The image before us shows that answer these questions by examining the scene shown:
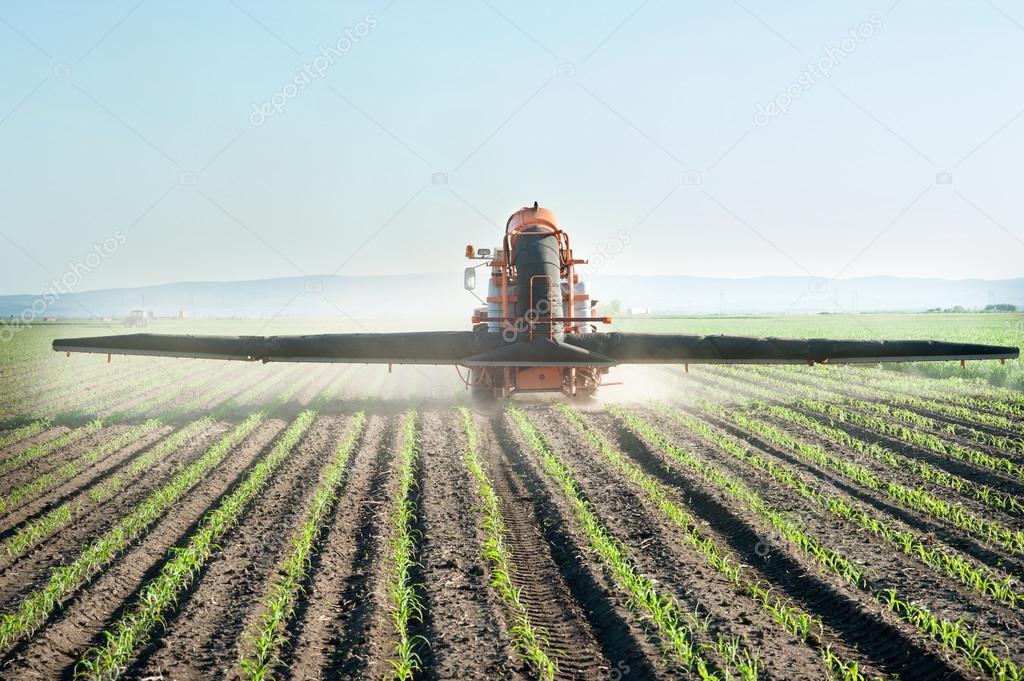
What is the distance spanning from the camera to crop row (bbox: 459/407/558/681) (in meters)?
4.28

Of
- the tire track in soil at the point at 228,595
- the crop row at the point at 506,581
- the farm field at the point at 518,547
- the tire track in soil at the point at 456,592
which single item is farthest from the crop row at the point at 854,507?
the tire track in soil at the point at 228,595

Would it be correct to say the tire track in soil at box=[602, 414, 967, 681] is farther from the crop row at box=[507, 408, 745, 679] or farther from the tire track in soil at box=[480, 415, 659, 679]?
the tire track in soil at box=[480, 415, 659, 679]

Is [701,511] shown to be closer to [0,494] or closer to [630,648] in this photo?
[630,648]

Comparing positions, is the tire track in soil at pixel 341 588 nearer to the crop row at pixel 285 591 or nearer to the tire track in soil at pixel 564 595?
the crop row at pixel 285 591

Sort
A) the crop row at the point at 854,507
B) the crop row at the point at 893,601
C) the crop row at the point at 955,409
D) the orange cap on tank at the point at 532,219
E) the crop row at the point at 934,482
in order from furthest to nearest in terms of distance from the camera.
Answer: the orange cap on tank at the point at 532,219
the crop row at the point at 955,409
the crop row at the point at 934,482
the crop row at the point at 854,507
the crop row at the point at 893,601

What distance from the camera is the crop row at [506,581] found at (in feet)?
14.0

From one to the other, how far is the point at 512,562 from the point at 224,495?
395cm

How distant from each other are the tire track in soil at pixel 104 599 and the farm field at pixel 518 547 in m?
0.02

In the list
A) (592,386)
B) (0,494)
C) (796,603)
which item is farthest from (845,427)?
(0,494)

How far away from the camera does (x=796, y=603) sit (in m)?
5.04

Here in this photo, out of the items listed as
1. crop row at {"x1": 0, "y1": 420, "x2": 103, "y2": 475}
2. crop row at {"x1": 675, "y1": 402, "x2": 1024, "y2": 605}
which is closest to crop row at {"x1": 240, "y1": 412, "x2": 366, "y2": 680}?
crop row at {"x1": 0, "y1": 420, "x2": 103, "y2": 475}

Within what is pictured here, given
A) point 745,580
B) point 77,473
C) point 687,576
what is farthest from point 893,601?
point 77,473

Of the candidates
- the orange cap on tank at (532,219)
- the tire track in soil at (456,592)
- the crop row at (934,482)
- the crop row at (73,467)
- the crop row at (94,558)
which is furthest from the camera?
the orange cap on tank at (532,219)

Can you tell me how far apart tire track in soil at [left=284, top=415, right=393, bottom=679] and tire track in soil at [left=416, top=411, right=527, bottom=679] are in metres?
0.47
